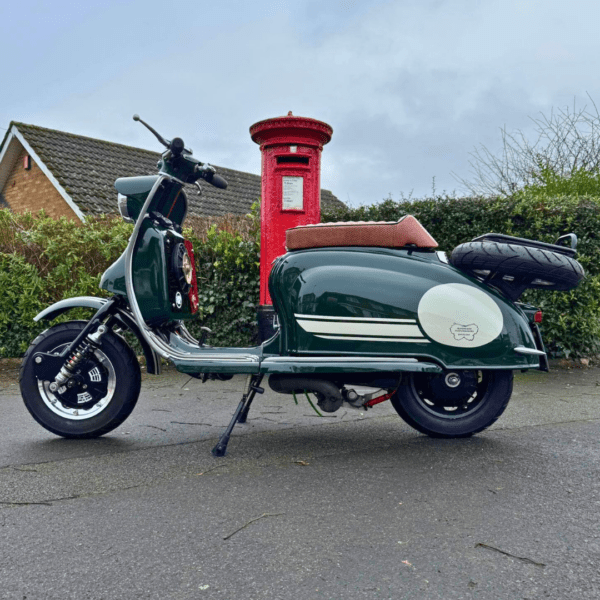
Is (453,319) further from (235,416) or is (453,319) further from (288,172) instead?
(288,172)

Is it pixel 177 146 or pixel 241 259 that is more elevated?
pixel 177 146

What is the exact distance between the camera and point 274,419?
4.20 m

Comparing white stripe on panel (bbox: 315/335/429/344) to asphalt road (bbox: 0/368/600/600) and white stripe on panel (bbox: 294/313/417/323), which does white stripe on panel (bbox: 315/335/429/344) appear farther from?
Result: asphalt road (bbox: 0/368/600/600)

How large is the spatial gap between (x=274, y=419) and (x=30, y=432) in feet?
5.03

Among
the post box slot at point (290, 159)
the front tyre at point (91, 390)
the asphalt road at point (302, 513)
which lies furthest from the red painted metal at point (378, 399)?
the post box slot at point (290, 159)

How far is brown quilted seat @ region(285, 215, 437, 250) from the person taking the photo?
3281mm

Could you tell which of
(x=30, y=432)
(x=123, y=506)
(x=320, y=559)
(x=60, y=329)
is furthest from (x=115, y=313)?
(x=320, y=559)

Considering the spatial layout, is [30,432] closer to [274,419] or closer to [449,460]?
[274,419]

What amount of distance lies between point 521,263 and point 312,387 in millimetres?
1223

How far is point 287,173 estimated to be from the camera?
5684 millimetres

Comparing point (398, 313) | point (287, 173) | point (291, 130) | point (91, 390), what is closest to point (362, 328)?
point (398, 313)

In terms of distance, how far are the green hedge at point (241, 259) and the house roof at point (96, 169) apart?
5.68 meters

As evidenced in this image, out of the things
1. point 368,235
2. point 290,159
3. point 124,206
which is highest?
point 290,159

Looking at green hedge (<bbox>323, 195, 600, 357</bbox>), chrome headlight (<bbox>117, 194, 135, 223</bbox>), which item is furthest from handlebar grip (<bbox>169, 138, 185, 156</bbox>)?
green hedge (<bbox>323, 195, 600, 357</bbox>)
